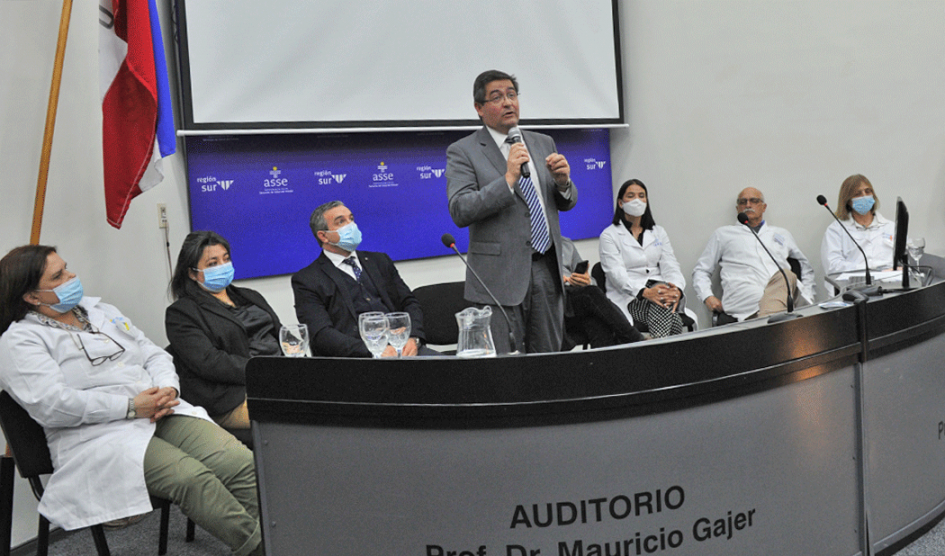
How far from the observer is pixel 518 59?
5328 millimetres

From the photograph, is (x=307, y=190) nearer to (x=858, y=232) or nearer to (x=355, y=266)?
(x=355, y=266)

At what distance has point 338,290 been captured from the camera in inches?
129

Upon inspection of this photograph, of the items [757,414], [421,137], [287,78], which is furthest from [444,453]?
[421,137]

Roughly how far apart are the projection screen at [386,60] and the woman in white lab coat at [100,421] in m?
1.67

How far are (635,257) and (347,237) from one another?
2.25 meters

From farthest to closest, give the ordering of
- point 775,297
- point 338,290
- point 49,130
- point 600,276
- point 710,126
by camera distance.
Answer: point 710,126 < point 600,276 < point 775,297 < point 338,290 < point 49,130

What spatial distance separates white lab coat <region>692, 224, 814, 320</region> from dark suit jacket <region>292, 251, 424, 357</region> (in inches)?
96.3

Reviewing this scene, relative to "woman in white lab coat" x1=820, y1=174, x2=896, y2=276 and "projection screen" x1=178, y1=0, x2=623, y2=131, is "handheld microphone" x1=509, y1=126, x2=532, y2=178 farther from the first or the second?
"woman in white lab coat" x1=820, y1=174, x2=896, y2=276

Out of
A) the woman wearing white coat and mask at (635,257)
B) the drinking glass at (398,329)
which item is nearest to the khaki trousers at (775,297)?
the woman wearing white coat and mask at (635,257)

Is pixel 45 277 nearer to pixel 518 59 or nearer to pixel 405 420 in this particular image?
pixel 405 420

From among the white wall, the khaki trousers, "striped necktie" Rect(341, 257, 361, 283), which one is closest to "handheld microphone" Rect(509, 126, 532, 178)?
"striped necktie" Rect(341, 257, 361, 283)

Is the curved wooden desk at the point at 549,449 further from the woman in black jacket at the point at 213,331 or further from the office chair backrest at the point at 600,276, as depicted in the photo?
the office chair backrest at the point at 600,276

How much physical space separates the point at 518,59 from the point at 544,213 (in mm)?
2818

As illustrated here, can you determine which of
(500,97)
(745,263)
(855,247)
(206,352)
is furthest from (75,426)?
(855,247)
